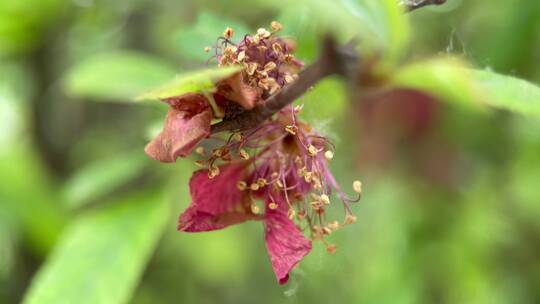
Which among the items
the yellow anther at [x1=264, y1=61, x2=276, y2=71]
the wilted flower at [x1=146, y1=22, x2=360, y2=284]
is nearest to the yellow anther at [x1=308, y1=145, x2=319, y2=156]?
the wilted flower at [x1=146, y1=22, x2=360, y2=284]

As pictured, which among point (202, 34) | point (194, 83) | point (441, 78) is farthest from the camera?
point (202, 34)

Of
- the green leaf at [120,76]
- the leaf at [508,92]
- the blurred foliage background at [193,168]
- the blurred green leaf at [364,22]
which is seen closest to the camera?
the blurred green leaf at [364,22]

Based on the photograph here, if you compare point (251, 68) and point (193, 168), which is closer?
point (251, 68)

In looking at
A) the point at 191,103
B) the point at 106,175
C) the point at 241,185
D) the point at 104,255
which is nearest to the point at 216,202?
the point at 241,185

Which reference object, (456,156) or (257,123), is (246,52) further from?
(456,156)

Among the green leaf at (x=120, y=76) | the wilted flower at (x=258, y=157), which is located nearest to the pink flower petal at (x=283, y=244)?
the wilted flower at (x=258, y=157)

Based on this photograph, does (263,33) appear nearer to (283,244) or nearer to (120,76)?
(283,244)

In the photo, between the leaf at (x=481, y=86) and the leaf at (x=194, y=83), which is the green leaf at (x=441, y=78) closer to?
the leaf at (x=481, y=86)
